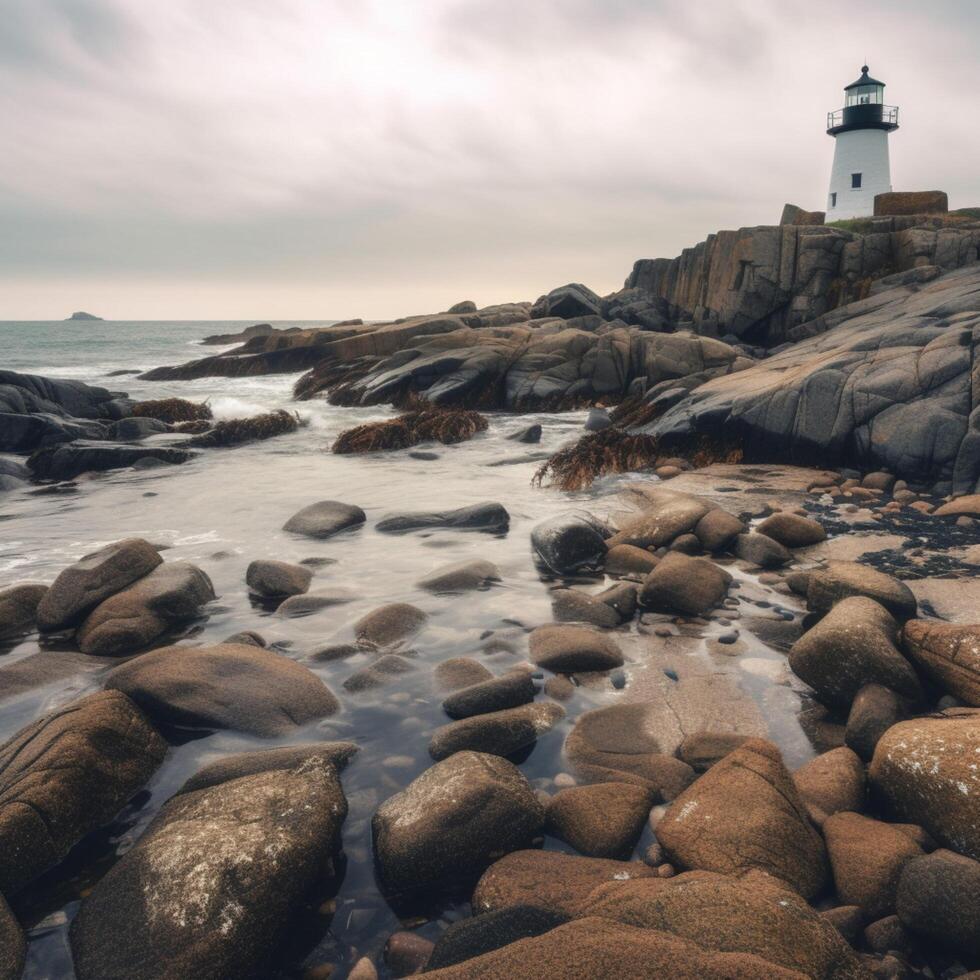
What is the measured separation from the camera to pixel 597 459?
38.2 ft

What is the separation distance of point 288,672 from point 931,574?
5.37m

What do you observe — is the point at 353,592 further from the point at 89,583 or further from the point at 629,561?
the point at 629,561

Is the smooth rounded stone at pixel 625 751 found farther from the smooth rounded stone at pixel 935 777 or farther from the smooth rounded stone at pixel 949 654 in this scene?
the smooth rounded stone at pixel 949 654

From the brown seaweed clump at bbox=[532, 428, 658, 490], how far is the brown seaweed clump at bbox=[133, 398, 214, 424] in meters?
13.5

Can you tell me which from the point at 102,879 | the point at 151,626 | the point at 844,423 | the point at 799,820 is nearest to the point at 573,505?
the point at 844,423

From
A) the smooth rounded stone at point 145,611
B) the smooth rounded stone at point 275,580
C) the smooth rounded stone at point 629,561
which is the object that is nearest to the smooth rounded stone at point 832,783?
the smooth rounded stone at point 629,561

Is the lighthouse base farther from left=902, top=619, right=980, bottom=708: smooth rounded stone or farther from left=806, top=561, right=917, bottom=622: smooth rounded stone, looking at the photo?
left=902, top=619, right=980, bottom=708: smooth rounded stone

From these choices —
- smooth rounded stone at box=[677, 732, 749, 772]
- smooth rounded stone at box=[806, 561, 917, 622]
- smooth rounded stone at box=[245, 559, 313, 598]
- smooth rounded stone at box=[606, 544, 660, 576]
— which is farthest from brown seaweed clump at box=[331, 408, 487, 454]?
Answer: smooth rounded stone at box=[677, 732, 749, 772]

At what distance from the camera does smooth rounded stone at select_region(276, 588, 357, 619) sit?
5.70 meters

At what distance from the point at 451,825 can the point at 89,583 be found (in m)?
4.12

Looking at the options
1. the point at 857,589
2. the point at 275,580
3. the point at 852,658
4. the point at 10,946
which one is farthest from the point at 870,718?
the point at 275,580

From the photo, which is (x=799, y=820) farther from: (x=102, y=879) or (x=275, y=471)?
(x=275, y=471)

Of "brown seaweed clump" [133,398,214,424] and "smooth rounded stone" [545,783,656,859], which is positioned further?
"brown seaweed clump" [133,398,214,424]

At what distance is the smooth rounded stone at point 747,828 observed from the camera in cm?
265
